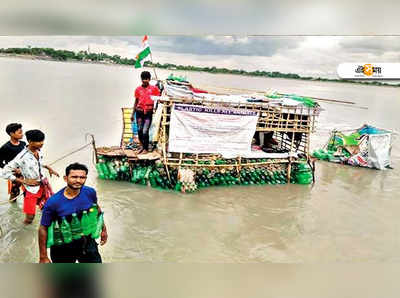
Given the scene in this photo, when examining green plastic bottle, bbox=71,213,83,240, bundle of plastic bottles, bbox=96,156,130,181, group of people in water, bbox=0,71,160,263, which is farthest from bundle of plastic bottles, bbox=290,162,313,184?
green plastic bottle, bbox=71,213,83,240

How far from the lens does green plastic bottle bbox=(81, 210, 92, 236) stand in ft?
8.84

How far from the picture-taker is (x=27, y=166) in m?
4.45

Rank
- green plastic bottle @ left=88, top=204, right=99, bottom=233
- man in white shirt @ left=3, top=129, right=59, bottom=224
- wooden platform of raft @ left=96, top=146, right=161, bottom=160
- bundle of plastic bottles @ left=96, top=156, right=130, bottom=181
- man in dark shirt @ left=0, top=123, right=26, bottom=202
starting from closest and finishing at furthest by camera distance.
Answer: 1. green plastic bottle @ left=88, top=204, right=99, bottom=233
2. man in white shirt @ left=3, top=129, right=59, bottom=224
3. man in dark shirt @ left=0, top=123, right=26, bottom=202
4. wooden platform of raft @ left=96, top=146, right=161, bottom=160
5. bundle of plastic bottles @ left=96, top=156, right=130, bottom=181

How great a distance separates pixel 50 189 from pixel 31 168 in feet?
1.73

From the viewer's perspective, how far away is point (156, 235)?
572 cm

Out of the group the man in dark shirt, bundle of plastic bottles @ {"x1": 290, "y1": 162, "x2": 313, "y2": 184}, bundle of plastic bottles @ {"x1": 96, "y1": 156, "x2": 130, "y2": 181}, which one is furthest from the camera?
bundle of plastic bottles @ {"x1": 290, "y1": 162, "x2": 313, "y2": 184}

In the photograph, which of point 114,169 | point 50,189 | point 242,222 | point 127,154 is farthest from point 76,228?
point 114,169

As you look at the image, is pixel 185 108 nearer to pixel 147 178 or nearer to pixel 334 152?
pixel 147 178

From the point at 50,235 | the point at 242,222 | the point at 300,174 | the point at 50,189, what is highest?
the point at 50,235

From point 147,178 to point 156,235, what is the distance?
2.30 meters

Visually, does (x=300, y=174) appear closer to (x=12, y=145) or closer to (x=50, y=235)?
(x=12, y=145)

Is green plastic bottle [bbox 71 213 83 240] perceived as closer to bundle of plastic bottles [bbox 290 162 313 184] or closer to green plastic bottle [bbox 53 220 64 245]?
green plastic bottle [bbox 53 220 64 245]

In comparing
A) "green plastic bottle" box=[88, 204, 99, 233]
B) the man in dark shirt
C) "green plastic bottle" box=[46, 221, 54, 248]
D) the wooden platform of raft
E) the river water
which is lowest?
the river water

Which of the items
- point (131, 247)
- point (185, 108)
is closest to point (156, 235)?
point (131, 247)
